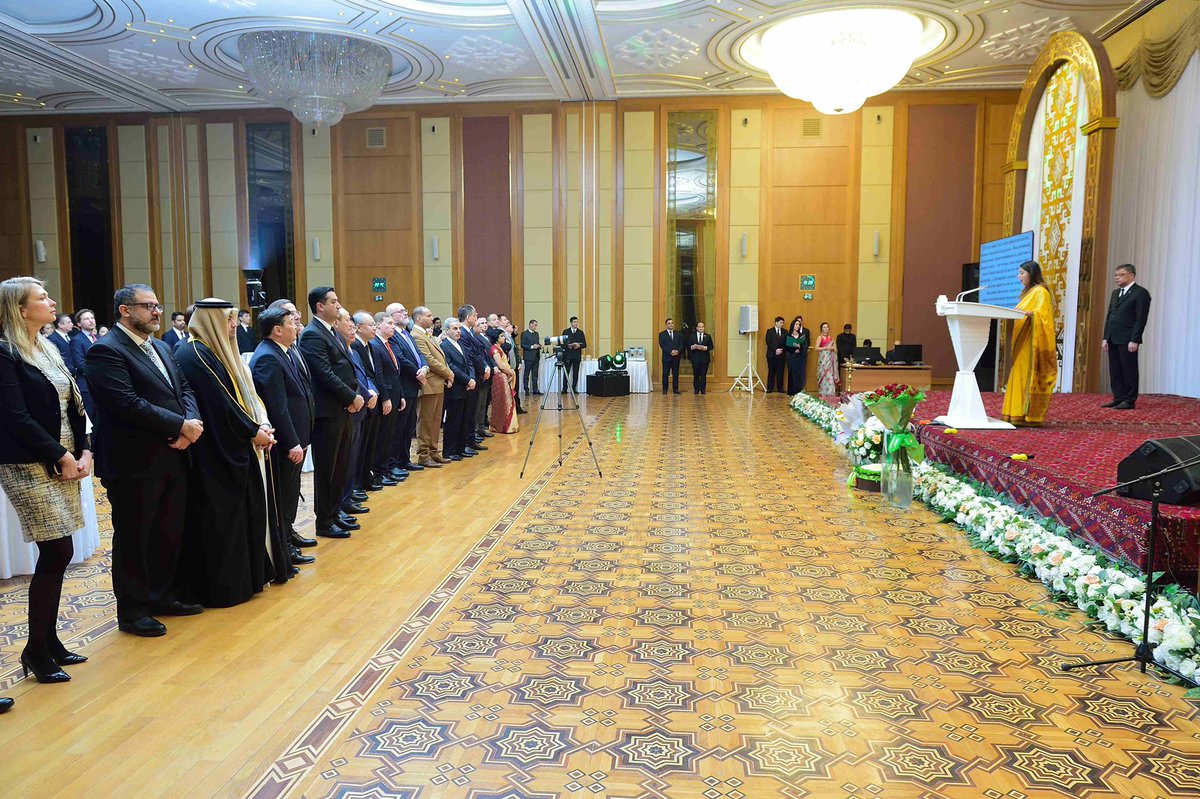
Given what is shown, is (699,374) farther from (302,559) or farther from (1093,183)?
(302,559)

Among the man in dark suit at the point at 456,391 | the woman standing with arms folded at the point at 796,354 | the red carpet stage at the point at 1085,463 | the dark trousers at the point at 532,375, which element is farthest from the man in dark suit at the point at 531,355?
the red carpet stage at the point at 1085,463

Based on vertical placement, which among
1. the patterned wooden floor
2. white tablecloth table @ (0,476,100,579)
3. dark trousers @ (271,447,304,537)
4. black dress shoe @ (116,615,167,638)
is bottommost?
the patterned wooden floor

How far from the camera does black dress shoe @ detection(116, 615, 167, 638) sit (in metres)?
3.35

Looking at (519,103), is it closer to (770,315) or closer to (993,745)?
(770,315)

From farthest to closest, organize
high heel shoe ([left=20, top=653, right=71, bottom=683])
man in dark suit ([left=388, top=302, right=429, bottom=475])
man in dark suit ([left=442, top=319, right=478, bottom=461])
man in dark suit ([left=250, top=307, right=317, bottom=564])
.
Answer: man in dark suit ([left=442, top=319, right=478, bottom=461]) < man in dark suit ([left=388, top=302, right=429, bottom=475]) < man in dark suit ([left=250, top=307, right=317, bottom=564]) < high heel shoe ([left=20, top=653, right=71, bottom=683])

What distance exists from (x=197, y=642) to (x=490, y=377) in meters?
6.13

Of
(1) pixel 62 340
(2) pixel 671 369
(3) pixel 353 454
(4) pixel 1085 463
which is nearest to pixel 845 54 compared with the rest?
(2) pixel 671 369

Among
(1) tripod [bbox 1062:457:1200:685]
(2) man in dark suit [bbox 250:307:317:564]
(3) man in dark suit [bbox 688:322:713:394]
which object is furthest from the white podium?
(3) man in dark suit [bbox 688:322:713:394]

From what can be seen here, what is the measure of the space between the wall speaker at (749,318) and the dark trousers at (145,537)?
1224 cm

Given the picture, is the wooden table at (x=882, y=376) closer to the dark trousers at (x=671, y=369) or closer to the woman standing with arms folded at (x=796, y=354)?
the woman standing with arms folded at (x=796, y=354)

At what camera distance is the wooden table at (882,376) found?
475 inches

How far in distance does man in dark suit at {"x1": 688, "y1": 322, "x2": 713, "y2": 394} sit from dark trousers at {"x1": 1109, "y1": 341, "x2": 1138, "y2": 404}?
723cm

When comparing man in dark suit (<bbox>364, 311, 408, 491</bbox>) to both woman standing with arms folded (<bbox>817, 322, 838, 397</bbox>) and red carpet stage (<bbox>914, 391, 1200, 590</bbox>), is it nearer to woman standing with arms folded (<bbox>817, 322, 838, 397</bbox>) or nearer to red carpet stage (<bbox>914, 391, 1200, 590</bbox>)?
red carpet stage (<bbox>914, 391, 1200, 590</bbox>)

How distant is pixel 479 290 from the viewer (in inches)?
614
